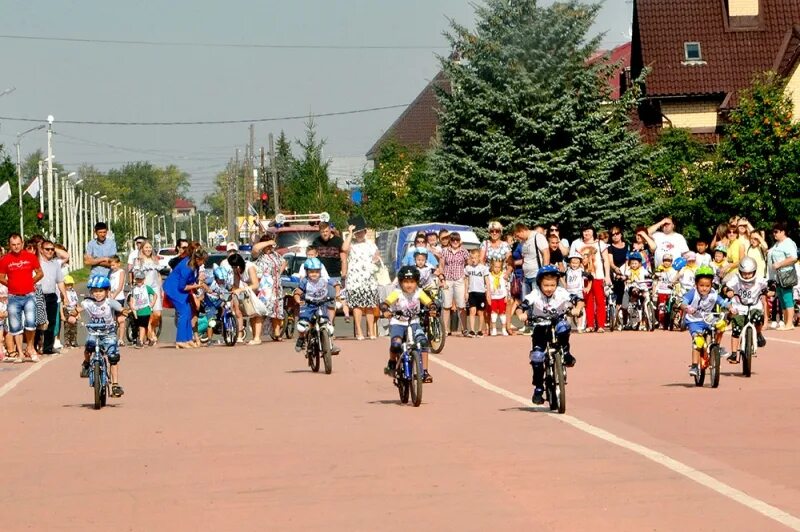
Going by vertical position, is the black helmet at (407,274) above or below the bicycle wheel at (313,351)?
above

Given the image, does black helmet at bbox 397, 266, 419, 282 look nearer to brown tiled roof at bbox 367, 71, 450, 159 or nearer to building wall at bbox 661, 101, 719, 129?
building wall at bbox 661, 101, 719, 129

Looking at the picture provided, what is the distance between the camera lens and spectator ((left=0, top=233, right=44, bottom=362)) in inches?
914

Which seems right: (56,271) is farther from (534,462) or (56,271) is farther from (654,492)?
(654,492)

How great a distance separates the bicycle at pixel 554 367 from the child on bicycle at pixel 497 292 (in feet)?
39.6

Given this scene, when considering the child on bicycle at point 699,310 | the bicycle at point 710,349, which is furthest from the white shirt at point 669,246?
the bicycle at point 710,349

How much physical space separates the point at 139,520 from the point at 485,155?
113ft

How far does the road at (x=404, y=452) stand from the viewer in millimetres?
9141

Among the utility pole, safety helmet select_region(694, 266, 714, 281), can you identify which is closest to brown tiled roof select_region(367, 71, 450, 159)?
the utility pole

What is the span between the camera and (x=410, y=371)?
1565 centimetres

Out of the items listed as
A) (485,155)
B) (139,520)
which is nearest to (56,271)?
(139,520)

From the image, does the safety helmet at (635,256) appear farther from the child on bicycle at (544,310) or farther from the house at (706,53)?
the house at (706,53)

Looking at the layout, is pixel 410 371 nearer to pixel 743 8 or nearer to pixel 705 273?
pixel 705 273

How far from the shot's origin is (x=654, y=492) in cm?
969

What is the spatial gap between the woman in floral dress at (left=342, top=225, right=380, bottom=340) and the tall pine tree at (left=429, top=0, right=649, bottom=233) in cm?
1608
